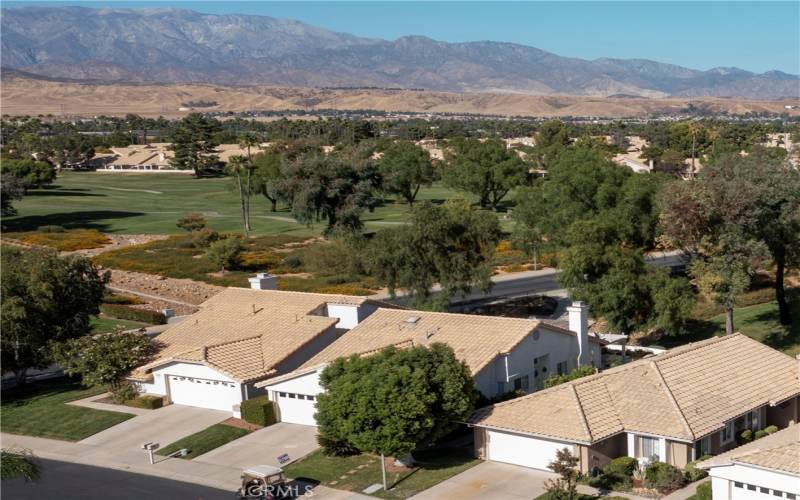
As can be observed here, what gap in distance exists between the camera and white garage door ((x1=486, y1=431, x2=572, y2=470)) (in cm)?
3005

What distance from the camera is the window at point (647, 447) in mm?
29828

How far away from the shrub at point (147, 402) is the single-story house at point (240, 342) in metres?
0.47

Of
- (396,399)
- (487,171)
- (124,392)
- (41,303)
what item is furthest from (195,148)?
(396,399)

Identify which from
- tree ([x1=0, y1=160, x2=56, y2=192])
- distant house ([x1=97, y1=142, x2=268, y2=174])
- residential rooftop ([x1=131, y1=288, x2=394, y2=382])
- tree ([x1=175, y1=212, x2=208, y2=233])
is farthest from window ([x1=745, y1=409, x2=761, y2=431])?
distant house ([x1=97, y1=142, x2=268, y2=174])

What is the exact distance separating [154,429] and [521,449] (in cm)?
1430

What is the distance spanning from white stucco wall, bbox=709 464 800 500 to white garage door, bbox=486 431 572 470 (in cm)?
484

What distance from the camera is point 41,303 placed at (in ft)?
141

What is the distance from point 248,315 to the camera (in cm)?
4378

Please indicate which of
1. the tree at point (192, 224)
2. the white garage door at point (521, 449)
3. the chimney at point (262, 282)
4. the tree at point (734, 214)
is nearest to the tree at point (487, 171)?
the tree at point (192, 224)

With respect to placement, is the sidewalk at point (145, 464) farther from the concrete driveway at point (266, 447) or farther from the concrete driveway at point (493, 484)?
the concrete driveway at point (493, 484)

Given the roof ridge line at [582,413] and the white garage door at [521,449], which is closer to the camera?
the roof ridge line at [582,413]

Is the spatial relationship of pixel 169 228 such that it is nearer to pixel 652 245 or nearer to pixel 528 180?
pixel 528 180

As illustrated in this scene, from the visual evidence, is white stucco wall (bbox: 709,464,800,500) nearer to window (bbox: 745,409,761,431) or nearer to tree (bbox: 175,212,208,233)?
window (bbox: 745,409,761,431)

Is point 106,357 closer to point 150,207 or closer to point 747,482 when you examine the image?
point 747,482
